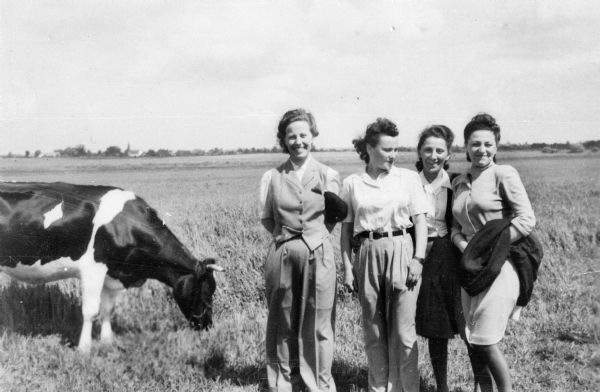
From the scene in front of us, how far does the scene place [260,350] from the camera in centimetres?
469

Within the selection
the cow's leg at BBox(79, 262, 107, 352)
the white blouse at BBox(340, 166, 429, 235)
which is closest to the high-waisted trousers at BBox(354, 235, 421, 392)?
the white blouse at BBox(340, 166, 429, 235)

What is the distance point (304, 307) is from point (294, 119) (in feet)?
4.61

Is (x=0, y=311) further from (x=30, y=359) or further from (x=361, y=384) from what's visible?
(x=361, y=384)

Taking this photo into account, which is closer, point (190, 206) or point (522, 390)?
point (522, 390)

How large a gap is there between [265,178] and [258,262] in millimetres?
3034

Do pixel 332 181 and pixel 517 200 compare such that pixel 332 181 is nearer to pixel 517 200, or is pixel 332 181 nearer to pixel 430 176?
pixel 430 176

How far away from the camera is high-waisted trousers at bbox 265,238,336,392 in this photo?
3.61 m

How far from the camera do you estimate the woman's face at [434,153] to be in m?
3.60

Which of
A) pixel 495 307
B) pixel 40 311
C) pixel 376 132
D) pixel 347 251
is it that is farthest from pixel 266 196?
pixel 40 311

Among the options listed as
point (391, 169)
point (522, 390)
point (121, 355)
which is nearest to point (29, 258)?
point (121, 355)

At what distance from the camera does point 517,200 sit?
3137 millimetres

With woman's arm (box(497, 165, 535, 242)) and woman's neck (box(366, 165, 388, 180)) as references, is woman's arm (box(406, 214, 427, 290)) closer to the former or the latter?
woman's neck (box(366, 165, 388, 180))

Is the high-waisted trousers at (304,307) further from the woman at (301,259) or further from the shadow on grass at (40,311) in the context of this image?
the shadow on grass at (40,311)

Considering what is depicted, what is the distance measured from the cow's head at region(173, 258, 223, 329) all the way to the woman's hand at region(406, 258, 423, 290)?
225cm
